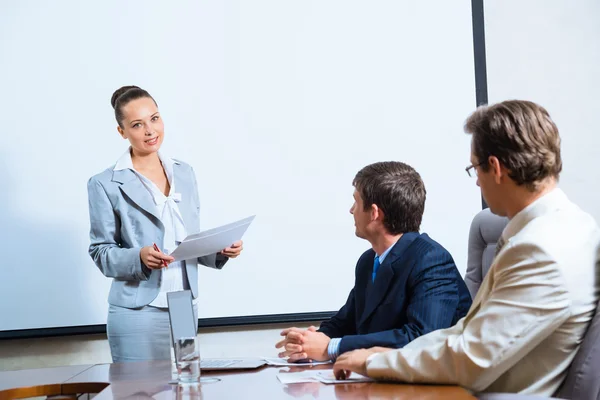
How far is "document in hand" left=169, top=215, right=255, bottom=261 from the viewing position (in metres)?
2.36

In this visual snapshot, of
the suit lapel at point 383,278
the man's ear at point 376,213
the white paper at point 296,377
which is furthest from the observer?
the man's ear at point 376,213

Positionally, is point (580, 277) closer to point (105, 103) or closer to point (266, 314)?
point (266, 314)

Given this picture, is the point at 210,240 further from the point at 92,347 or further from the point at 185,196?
the point at 92,347

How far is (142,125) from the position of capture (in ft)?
9.06

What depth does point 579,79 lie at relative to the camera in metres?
3.76

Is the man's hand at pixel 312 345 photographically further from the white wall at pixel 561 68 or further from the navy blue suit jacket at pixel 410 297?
the white wall at pixel 561 68

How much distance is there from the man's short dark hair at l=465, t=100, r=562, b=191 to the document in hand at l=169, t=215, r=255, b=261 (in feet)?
3.48

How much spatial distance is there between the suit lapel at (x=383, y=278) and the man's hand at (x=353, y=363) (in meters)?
0.42

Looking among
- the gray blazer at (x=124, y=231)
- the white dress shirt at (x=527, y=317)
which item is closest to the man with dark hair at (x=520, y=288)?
the white dress shirt at (x=527, y=317)

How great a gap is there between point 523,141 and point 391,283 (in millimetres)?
640

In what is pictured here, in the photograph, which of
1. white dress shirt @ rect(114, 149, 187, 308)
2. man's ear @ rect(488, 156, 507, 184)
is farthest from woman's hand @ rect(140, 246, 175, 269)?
man's ear @ rect(488, 156, 507, 184)

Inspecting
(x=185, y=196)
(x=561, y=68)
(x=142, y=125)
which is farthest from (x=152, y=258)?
(x=561, y=68)

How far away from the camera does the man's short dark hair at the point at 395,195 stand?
213 cm

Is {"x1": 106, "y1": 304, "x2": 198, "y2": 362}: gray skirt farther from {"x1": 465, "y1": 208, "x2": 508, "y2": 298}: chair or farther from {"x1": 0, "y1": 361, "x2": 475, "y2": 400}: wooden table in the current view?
{"x1": 465, "y1": 208, "x2": 508, "y2": 298}: chair
